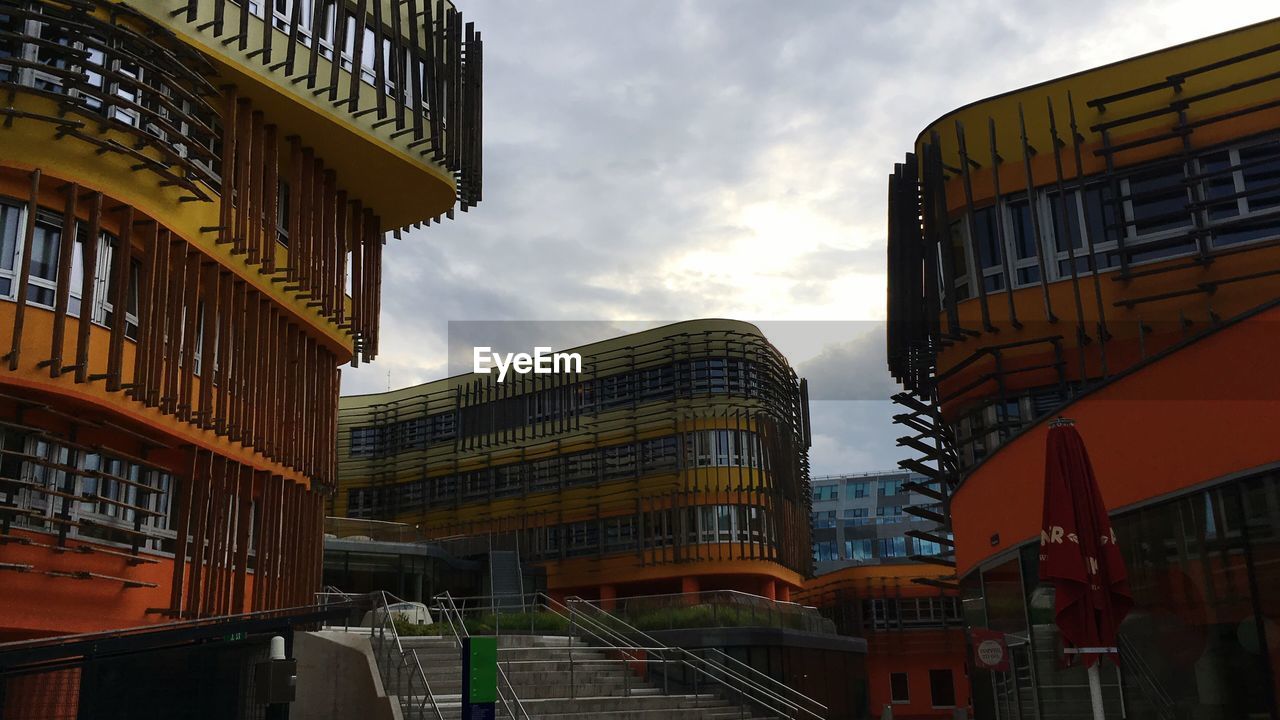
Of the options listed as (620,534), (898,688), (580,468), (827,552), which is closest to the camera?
(620,534)

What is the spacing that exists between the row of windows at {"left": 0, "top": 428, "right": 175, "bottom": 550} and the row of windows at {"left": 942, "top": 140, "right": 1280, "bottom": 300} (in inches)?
561

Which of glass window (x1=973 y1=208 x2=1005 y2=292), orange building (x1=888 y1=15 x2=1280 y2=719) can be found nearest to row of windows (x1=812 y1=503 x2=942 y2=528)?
orange building (x1=888 y1=15 x2=1280 y2=719)

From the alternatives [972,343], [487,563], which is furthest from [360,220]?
[487,563]

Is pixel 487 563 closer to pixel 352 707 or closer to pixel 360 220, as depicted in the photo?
pixel 360 220

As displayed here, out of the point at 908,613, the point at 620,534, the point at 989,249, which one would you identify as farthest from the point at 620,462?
the point at 989,249

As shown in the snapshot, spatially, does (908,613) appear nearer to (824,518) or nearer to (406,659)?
(406,659)

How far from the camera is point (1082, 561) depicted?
935cm

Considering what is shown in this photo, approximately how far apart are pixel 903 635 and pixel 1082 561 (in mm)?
48042

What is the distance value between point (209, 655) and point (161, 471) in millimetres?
8188

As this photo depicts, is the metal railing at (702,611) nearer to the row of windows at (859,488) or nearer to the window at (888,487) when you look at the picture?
the row of windows at (859,488)

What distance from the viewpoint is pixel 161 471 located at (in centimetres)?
1909

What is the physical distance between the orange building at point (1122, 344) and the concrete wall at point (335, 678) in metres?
9.60

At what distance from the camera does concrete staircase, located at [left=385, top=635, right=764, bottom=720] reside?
694 inches

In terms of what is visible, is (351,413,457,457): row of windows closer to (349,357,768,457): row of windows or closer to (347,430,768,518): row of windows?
(349,357,768,457): row of windows
